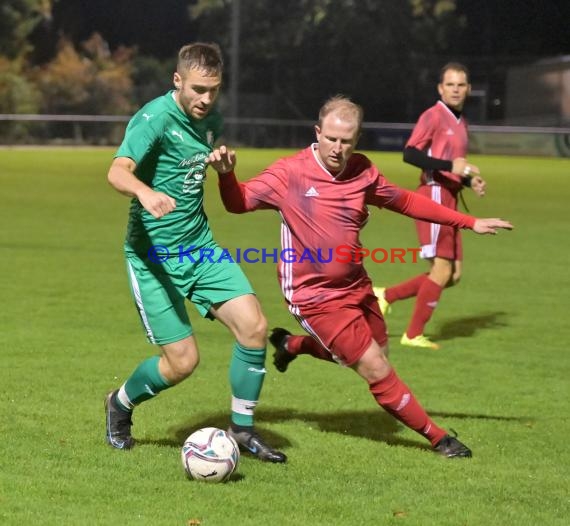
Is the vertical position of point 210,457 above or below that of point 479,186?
below

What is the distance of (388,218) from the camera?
19.9 meters

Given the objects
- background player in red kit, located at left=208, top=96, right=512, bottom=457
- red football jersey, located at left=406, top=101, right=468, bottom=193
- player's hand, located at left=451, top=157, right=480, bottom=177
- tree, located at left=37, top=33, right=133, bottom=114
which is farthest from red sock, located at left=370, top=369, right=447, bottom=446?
tree, located at left=37, top=33, right=133, bottom=114

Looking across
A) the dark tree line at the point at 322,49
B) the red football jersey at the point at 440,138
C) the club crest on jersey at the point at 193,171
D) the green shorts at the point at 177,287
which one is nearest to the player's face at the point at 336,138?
the club crest on jersey at the point at 193,171

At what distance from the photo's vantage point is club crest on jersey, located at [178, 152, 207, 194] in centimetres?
554

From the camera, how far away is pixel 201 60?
17.6ft

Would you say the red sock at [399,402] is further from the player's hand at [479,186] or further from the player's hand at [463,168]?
the player's hand at [463,168]

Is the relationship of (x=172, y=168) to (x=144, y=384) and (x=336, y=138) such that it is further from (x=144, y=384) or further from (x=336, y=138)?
(x=144, y=384)

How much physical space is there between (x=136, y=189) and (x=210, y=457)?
4.15 feet

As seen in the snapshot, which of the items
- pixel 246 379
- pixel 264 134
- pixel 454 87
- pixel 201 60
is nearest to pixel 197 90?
pixel 201 60

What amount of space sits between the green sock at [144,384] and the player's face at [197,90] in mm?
1292

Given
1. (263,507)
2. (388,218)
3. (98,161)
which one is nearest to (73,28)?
(98,161)

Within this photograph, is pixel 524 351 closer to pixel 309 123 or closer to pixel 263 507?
pixel 263 507

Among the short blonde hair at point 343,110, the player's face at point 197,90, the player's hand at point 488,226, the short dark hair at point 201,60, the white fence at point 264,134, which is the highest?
the short dark hair at point 201,60

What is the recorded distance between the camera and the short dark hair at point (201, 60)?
17.6ft
